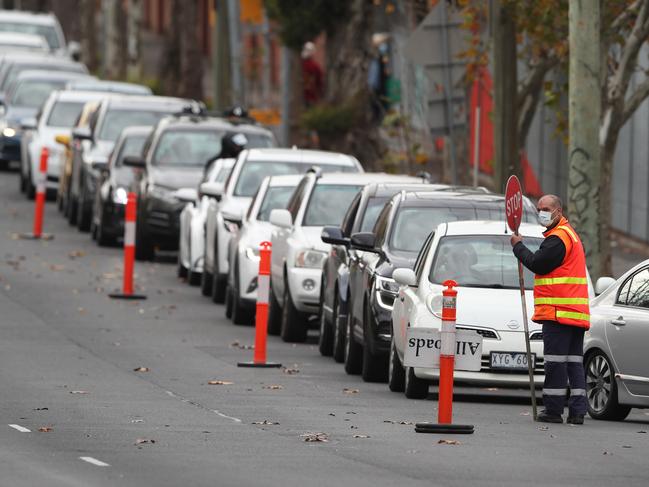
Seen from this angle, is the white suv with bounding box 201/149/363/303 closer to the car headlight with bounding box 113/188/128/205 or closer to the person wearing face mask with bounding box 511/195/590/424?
the car headlight with bounding box 113/188/128/205

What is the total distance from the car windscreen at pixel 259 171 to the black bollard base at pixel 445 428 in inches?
449

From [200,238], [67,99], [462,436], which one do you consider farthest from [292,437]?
[67,99]

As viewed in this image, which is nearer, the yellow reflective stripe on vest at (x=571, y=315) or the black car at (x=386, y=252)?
the yellow reflective stripe on vest at (x=571, y=315)

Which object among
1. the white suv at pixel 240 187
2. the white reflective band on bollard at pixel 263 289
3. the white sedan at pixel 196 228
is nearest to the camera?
the white reflective band on bollard at pixel 263 289

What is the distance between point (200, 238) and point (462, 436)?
1263 centimetres

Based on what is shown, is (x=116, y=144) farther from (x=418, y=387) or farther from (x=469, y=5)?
(x=418, y=387)

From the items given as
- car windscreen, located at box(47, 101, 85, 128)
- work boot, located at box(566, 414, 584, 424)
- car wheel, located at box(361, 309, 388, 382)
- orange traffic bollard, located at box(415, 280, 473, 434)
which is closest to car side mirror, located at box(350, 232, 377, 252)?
car wheel, located at box(361, 309, 388, 382)

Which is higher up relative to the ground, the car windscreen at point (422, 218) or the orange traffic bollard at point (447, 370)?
the car windscreen at point (422, 218)

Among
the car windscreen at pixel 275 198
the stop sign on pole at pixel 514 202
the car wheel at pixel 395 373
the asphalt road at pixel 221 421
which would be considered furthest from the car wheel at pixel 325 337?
the stop sign on pole at pixel 514 202

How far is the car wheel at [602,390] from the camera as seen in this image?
51.7 ft

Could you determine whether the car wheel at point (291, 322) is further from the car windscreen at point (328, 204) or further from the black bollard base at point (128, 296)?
the black bollard base at point (128, 296)

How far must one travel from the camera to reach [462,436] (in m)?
13.9

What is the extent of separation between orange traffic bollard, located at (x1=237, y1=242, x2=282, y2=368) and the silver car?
3.43 meters

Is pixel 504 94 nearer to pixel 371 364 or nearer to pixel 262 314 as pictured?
pixel 262 314
